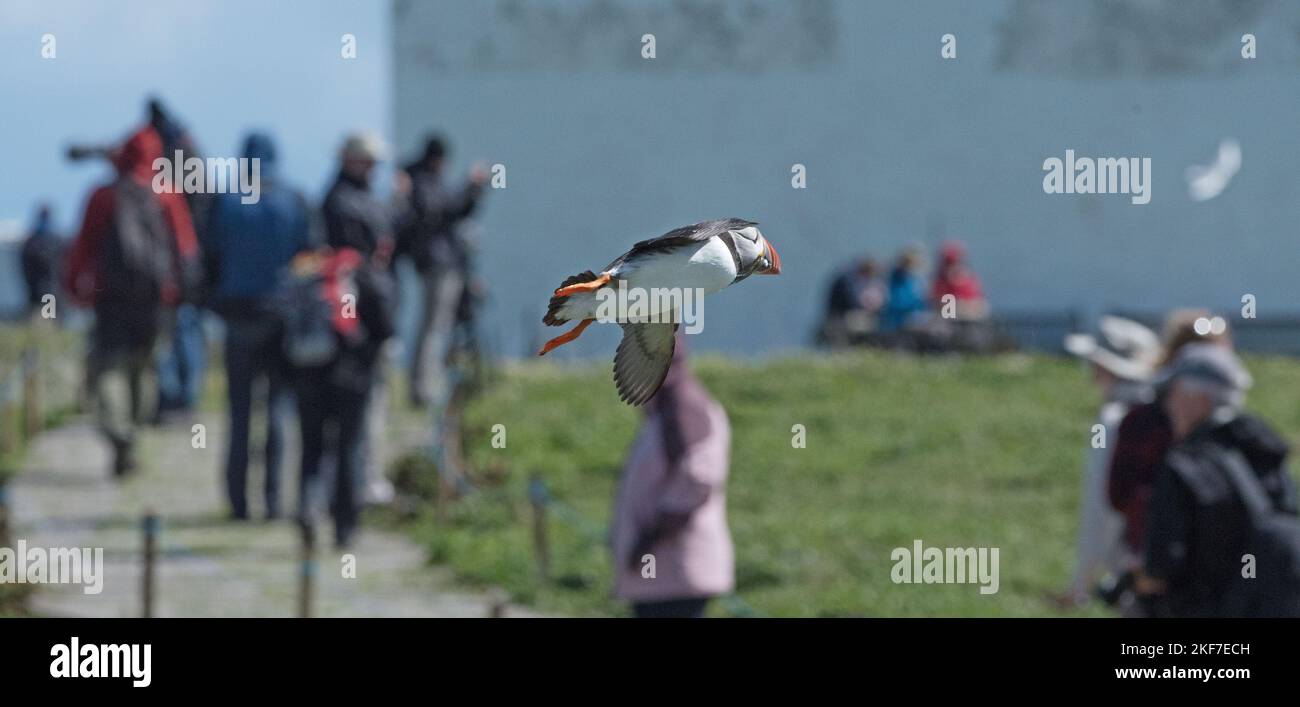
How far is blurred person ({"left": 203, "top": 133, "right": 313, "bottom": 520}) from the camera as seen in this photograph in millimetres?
10742

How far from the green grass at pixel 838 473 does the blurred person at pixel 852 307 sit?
1.77 metres

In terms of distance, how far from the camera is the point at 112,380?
41.6ft

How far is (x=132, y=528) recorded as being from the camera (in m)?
11.8

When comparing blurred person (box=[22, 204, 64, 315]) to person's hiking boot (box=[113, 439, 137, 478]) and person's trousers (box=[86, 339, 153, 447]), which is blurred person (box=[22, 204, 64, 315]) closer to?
person's hiking boot (box=[113, 439, 137, 478])

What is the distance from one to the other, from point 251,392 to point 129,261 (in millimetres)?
1084

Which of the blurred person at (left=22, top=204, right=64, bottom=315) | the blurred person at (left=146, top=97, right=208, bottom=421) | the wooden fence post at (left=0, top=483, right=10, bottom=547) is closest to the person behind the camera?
the wooden fence post at (left=0, top=483, right=10, bottom=547)

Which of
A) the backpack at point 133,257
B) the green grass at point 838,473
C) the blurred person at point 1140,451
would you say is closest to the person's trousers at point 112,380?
the backpack at point 133,257

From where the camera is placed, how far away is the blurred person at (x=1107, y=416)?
8164 millimetres

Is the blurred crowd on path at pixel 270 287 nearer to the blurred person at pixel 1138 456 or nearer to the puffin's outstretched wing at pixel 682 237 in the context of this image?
the blurred person at pixel 1138 456

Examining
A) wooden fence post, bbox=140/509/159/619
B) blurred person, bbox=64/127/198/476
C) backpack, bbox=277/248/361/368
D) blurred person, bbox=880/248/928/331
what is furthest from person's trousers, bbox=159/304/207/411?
blurred person, bbox=880/248/928/331

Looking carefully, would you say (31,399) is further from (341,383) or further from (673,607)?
(673,607)

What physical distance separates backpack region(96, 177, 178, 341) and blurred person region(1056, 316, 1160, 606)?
5.74 meters
